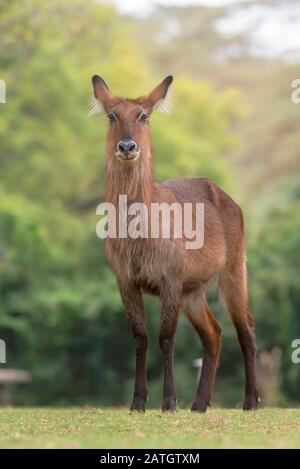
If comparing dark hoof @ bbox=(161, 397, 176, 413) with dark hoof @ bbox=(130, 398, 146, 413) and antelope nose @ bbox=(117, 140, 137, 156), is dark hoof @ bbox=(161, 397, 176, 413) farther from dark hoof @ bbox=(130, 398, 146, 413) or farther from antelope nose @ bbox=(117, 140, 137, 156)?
antelope nose @ bbox=(117, 140, 137, 156)

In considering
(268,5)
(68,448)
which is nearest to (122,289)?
(68,448)

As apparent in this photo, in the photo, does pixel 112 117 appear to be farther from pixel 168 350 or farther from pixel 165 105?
pixel 168 350

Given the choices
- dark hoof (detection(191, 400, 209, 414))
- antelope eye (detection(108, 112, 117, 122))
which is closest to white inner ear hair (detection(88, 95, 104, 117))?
antelope eye (detection(108, 112, 117, 122))

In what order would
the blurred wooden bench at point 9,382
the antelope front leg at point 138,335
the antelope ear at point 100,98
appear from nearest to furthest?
1. the antelope front leg at point 138,335
2. the antelope ear at point 100,98
3. the blurred wooden bench at point 9,382

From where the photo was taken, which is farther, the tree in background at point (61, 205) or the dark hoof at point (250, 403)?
the tree in background at point (61, 205)

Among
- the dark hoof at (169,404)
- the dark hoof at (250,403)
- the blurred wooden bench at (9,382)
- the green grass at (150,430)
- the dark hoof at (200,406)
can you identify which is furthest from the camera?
the blurred wooden bench at (9,382)

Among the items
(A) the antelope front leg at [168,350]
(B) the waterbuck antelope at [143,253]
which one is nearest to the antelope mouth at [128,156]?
(B) the waterbuck antelope at [143,253]

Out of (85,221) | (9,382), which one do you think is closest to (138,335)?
(9,382)

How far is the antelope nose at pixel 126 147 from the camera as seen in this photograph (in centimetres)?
920

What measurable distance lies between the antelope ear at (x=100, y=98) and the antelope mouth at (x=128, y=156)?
23.1 inches

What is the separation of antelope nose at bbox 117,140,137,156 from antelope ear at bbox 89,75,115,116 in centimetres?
59

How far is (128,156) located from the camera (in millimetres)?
9234

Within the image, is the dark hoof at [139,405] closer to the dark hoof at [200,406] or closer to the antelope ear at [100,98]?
the dark hoof at [200,406]
